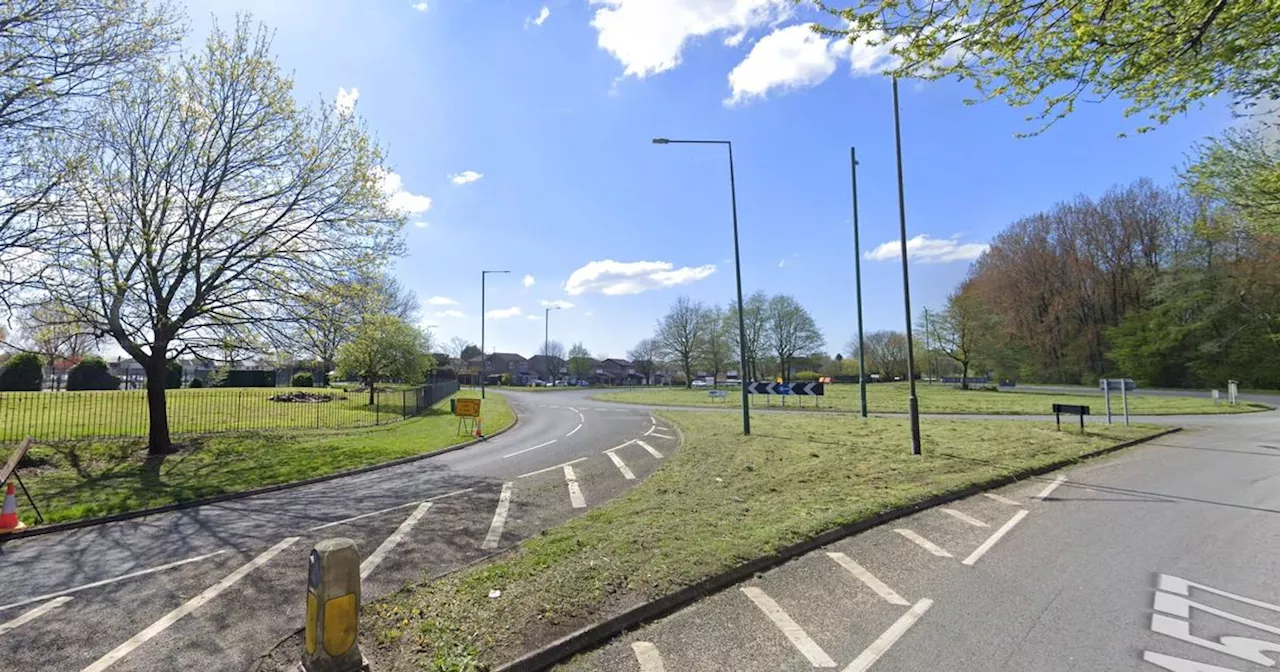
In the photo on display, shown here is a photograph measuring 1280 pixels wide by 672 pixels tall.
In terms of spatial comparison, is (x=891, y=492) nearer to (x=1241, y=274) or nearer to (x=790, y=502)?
(x=790, y=502)

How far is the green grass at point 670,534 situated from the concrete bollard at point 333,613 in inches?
14.5

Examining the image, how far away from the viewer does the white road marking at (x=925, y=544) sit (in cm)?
597

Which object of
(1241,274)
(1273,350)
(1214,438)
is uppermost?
A: (1241,274)

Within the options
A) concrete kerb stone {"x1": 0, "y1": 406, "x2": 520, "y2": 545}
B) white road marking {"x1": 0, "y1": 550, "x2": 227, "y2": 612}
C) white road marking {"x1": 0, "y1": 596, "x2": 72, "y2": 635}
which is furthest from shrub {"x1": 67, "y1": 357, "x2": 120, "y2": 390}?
white road marking {"x1": 0, "y1": 596, "x2": 72, "y2": 635}

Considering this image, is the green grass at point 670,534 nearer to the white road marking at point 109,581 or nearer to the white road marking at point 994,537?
the white road marking at point 994,537

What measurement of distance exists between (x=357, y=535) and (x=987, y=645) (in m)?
6.92

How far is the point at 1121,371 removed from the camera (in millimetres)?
48156

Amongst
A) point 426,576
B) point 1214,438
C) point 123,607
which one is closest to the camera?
point 123,607

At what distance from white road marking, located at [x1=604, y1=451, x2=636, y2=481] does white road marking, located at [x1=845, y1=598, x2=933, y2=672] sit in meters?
6.65

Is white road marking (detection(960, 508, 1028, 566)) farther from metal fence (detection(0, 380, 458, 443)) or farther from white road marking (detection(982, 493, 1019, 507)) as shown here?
metal fence (detection(0, 380, 458, 443))

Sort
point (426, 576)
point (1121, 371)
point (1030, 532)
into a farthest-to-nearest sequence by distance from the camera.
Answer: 1. point (1121, 371)
2. point (1030, 532)
3. point (426, 576)

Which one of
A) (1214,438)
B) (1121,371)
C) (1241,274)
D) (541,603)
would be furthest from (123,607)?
(1121,371)

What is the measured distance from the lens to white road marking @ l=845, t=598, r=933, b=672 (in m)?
3.66

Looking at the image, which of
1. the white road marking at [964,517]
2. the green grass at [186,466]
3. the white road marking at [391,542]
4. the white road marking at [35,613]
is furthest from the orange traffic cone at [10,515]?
the white road marking at [964,517]
